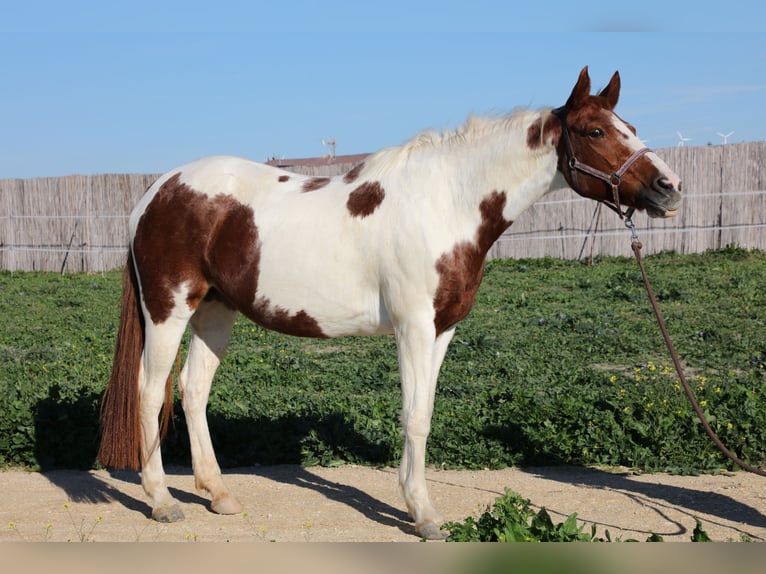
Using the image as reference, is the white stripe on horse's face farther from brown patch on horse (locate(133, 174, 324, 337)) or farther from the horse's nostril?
brown patch on horse (locate(133, 174, 324, 337))

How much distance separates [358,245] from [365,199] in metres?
0.26

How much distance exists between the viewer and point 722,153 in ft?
57.6

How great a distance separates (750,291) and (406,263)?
29.0 feet

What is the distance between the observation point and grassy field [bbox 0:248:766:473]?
5816mm

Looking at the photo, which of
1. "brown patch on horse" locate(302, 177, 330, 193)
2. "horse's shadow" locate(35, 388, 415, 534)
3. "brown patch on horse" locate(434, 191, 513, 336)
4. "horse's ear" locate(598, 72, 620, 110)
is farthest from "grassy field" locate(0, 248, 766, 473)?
"horse's ear" locate(598, 72, 620, 110)

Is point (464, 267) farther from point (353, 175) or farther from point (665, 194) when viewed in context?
point (665, 194)

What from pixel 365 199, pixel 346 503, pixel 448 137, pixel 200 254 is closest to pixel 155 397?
pixel 200 254

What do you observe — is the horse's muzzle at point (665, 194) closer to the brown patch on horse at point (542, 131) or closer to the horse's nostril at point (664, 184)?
the horse's nostril at point (664, 184)

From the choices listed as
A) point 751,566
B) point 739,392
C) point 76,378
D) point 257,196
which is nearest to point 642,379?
point 739,392

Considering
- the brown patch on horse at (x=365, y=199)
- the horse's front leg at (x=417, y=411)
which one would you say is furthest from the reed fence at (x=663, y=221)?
the horse's front leg at (x=417, y=411)

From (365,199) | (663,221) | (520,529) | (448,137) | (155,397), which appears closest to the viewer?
(520,529)

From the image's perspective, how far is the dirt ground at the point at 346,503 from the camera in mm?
4512

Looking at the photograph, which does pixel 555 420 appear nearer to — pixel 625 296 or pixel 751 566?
pixel 751 566

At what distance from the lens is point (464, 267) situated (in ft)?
14.6
